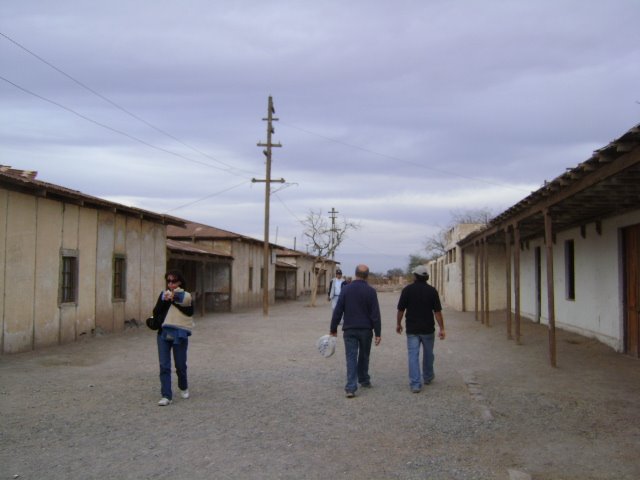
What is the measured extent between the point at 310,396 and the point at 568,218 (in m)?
8.04

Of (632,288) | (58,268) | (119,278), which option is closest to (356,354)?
(632,288)

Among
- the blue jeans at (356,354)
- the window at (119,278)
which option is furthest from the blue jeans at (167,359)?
the window at (119,278)

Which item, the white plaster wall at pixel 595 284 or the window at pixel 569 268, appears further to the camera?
the window at pixel 569 268

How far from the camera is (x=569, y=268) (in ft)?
49.1

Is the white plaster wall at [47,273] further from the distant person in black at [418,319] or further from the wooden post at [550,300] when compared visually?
the wooden post at [550,300]

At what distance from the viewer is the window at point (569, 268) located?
48.6ft

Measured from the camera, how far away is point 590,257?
13141 millimetres

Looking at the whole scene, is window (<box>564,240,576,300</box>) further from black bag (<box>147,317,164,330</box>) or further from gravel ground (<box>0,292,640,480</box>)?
black bag (<box>147,317,164,330</box>)

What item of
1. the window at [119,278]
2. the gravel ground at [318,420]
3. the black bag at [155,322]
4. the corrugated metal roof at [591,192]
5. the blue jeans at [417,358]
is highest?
the corrugated metal roof at [591,192]

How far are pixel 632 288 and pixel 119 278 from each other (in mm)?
12368

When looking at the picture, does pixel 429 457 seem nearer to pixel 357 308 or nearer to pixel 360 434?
pixel 360 434

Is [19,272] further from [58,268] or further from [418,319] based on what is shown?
[418,319]

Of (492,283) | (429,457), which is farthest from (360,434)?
(492,283)

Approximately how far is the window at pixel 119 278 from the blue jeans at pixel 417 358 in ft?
33.9
